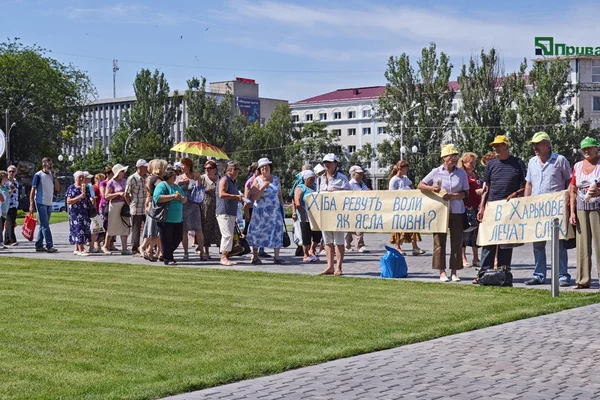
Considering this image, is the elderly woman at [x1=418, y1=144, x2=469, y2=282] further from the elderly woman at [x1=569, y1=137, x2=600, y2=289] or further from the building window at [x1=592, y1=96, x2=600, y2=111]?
the building window at [x1=592, y1=96, x2=600, y2=111]

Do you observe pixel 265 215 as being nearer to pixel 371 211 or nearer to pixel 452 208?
pixel 371 211

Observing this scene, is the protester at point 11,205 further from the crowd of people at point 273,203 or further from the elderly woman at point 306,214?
the elderly woman at point 306,214

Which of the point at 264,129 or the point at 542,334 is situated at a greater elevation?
the point at 264,129

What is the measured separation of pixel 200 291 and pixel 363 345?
188 inches

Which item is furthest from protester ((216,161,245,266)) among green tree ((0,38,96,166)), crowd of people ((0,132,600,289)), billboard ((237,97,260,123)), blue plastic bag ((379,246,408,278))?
billboard ((237,97,260,123))

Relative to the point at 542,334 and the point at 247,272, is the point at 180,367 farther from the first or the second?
the point at 247,272

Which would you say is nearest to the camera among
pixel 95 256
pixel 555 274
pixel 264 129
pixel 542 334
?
pixel 542 334

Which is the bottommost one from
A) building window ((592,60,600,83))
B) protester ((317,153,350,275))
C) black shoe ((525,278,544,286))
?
black shoe ((525,278,544,286))

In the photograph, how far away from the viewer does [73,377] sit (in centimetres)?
707

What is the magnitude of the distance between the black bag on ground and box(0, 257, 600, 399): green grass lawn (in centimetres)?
34

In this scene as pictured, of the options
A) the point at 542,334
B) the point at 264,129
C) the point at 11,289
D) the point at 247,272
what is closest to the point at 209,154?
the point at 247,272

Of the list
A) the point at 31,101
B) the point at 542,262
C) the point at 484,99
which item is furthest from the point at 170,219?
the point at 31,101

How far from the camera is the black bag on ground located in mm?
13234

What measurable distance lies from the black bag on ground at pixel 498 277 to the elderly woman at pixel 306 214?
500cm
